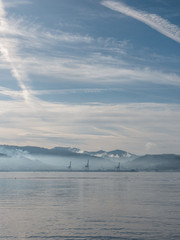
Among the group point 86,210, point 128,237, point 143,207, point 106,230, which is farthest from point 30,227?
point 143,207

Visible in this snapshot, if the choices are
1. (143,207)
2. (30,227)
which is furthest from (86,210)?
(30,227)

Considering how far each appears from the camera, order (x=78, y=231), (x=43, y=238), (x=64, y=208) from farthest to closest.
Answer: (x=64, y=208) < (x=78, y=231) < (x=43, y=238)

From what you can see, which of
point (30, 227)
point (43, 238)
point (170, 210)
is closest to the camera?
point (43, 238)

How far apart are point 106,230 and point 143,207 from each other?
28712mm

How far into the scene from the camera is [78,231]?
53.6 meters

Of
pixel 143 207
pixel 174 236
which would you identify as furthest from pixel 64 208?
pixel 174 236

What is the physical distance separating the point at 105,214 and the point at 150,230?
17.8 metres

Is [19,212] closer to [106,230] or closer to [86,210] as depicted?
[86,210]

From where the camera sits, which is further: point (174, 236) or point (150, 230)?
point (150, 230)

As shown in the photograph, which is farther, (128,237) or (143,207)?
(143,207)

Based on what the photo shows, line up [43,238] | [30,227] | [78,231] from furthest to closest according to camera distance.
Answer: [30,227] → [78,231] → [43,238]

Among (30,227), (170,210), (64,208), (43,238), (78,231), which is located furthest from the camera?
Answer: (64,208)

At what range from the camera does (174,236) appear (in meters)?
49.7

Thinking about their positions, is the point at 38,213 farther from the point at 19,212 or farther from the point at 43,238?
the point at 43,238
